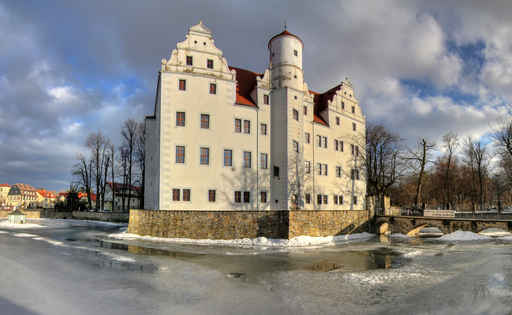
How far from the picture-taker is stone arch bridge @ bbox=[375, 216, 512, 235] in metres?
25.5

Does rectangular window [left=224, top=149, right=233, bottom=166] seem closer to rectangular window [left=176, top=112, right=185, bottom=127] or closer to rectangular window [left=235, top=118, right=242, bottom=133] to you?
rectangular window [left=235, top=118, right=242, bottom=133]

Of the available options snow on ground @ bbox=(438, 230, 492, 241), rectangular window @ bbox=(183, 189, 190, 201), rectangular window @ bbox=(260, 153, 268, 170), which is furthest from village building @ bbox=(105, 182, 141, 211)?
snow on ground @ bbox=(438, 230, 492, 241)

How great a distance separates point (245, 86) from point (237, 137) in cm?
627

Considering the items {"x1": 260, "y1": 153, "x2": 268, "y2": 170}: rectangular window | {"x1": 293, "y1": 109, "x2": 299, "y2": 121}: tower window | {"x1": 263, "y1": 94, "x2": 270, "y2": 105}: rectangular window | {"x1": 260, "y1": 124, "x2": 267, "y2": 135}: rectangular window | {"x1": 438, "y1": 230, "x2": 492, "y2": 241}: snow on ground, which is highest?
{"x1": 263, "y1": 94, "x2": 270, "y2": 105}: rectangular window

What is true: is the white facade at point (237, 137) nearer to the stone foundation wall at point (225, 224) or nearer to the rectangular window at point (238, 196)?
the rectangular window at point (238, 196)

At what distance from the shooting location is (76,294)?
27.1ft

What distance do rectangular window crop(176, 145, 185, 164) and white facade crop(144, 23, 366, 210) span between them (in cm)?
8

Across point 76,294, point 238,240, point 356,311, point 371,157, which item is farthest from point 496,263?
point 371,157

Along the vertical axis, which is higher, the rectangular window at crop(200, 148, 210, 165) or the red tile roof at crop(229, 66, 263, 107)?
the red tile roof at crop(229, 66, 263, 107)

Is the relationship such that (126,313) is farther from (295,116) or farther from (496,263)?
(295,116)

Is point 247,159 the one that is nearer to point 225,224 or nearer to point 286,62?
point 225,224

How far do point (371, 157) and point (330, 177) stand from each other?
464 inches

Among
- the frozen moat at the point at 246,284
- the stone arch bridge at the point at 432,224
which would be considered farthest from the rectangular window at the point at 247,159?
the stone arch bridge at the point at 432,224

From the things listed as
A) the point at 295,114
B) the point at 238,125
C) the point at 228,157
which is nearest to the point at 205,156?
the point at 228,157
